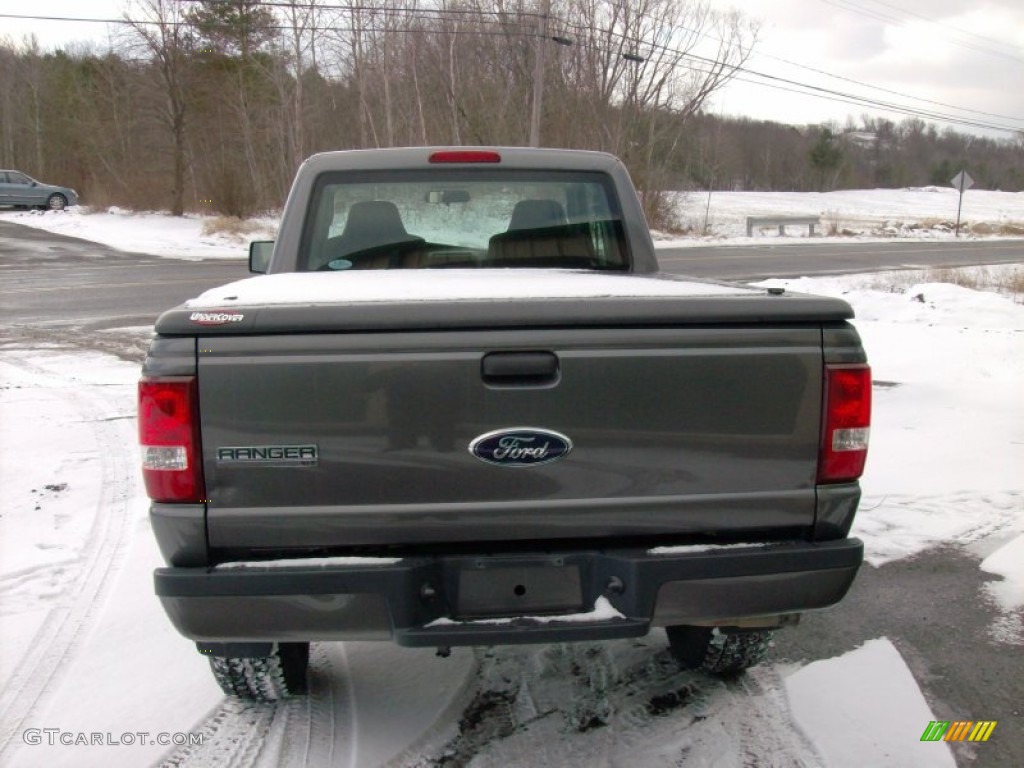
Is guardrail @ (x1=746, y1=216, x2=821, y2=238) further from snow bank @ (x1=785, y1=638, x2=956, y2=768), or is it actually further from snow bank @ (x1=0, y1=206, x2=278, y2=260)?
snow bank @ (x1=785, y1=638, x2=956, y2=768)

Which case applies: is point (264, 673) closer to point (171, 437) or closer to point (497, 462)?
point (171, 437)

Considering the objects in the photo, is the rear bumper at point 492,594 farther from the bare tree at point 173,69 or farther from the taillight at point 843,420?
the bare tree at point 173,69

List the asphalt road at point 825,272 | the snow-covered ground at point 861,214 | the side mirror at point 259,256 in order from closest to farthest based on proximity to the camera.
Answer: the asphalt road at point 825,272
the side mirror at point 259,256
the snow-covered ground at point 861,214

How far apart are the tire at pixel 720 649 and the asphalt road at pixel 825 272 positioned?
40cm

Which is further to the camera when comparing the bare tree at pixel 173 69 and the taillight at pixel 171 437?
the bare tree at pixel 173 69

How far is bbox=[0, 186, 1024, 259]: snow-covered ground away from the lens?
26953 millimetres

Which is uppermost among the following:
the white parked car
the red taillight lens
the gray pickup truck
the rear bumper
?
the white parked car

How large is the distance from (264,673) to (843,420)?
2023 millimetres

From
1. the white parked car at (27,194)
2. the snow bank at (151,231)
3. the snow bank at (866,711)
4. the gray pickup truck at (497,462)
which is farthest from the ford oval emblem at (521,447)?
the white parked car at (27,194)

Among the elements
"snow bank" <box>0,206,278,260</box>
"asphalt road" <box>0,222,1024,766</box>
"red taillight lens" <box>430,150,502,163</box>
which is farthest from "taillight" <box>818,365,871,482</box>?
"snow bank" <box>0,206,278,260</box>

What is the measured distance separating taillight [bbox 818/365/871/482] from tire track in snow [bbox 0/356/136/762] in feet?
9.06

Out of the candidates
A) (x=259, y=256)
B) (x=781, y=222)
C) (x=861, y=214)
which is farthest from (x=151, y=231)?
(x=861, y=214)

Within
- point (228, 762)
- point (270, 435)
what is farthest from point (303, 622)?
point (228, 762)

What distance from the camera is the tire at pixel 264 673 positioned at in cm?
282
